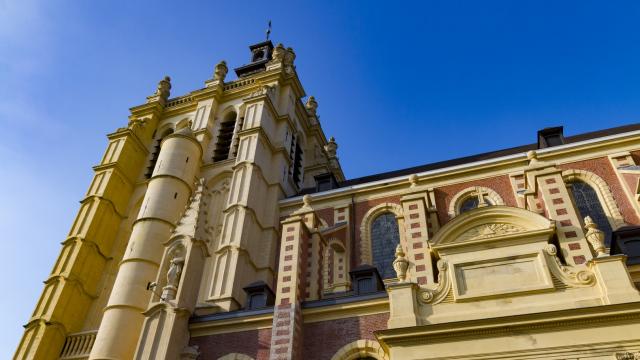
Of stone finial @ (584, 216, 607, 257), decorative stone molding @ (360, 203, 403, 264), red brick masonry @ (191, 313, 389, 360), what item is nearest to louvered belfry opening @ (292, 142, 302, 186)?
decorative stone molding @ (360, 203, 403, 264)

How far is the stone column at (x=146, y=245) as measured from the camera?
675 inches

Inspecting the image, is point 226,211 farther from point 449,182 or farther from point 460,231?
point 460,231

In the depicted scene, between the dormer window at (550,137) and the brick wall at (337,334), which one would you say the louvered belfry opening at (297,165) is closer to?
the dormer window at (550,137)

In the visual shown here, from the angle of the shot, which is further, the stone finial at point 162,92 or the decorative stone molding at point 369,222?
the stone finial at point 162,92

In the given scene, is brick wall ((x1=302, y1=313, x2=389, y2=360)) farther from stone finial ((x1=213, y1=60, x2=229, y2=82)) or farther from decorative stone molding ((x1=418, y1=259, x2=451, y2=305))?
stone finial ((x1=213, y1=60, x2=229, y2=82))

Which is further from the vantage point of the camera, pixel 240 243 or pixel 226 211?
pixel 226 211

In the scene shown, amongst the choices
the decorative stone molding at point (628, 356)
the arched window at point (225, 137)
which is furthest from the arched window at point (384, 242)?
the arched window at point (225, 137)

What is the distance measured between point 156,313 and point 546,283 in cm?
1083

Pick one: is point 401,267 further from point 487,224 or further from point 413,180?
point 413,180

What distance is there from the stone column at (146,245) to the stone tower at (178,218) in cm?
4

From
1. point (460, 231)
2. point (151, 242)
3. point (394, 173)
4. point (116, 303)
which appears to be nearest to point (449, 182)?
point (394, 173)

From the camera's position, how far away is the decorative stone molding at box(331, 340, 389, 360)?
12902mm

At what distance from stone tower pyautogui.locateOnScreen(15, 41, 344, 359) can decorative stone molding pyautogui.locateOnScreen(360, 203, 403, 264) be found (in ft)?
12.9

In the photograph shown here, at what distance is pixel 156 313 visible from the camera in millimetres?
15164
